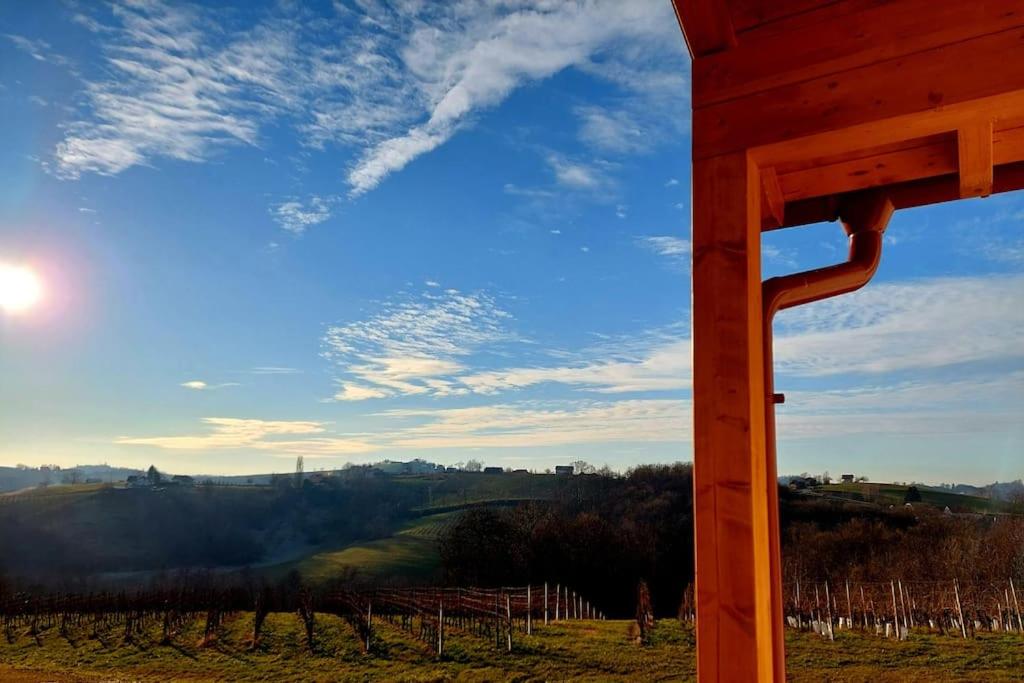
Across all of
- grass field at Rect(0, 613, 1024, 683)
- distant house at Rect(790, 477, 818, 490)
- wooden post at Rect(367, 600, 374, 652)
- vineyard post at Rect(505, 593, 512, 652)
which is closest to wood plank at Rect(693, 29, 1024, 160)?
distant house at Rect(790, 477, 818, 490)

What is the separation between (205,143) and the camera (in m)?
6.37

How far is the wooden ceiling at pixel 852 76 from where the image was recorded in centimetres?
101

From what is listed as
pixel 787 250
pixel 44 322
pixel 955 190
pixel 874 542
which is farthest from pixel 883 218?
pixel 44 322

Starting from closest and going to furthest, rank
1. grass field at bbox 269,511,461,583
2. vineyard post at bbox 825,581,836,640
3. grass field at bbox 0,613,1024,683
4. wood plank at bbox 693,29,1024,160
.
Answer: wood plank at bbox 693,29,1024,160 < vineyard post at bbox 825,581,836,640 < grass field at bbox 0,613,1024,683 < grass field at bbox 269,511,461,583

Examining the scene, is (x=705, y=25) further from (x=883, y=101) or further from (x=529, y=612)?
(x=529, y=612)

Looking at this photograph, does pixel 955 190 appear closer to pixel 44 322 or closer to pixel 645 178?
pixel 645 178

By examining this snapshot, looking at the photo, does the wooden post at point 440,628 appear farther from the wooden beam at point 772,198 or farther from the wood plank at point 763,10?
the wood plank at point 763,10

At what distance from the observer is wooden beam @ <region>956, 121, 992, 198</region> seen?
113cm

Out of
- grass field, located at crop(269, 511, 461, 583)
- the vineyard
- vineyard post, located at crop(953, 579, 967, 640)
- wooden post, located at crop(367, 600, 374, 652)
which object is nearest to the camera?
vineyard post, located at crop(953, 579, 967, 640)

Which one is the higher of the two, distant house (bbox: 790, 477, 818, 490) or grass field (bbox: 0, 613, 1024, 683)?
distant house (bbox: 790, 477, 818, 490)

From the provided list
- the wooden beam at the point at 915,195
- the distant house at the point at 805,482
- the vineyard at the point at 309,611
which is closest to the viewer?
the wooden beam at the point at 915,195

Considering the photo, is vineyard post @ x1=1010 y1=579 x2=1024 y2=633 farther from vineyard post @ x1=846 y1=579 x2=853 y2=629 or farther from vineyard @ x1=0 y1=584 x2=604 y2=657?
vineyard @ x1=0 y1=584 x2=604 y2=657

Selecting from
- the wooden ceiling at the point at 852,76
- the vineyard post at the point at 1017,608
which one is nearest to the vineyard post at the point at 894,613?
the vineyard post at the point at 1017,608

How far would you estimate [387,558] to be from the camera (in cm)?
676
